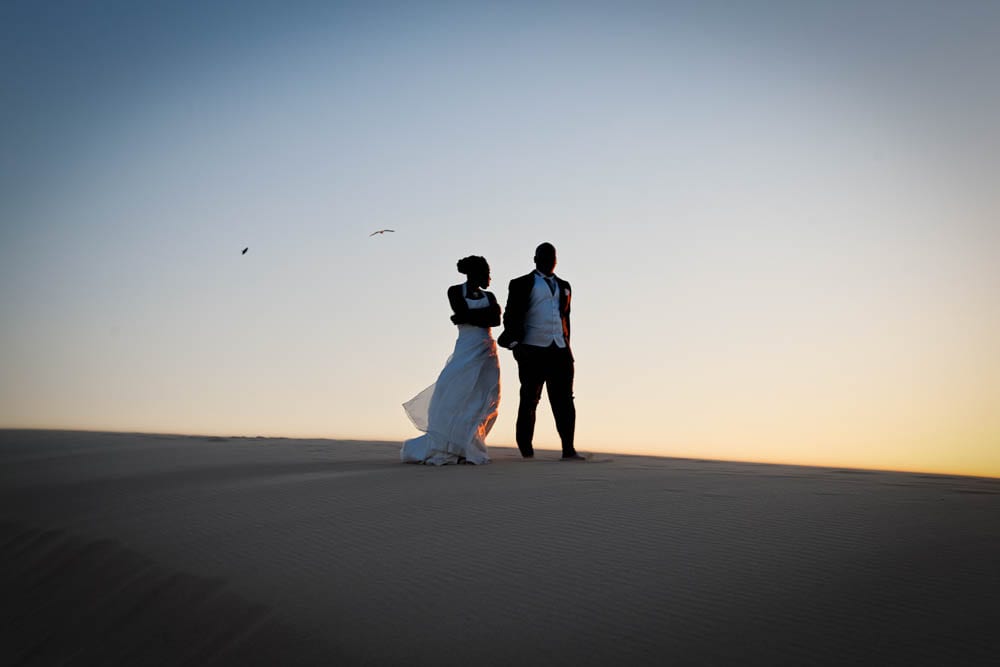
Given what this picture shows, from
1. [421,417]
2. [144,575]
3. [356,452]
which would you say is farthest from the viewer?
[356,452]

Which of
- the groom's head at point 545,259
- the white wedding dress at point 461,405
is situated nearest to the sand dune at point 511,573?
the white wedding dress at point 461,405

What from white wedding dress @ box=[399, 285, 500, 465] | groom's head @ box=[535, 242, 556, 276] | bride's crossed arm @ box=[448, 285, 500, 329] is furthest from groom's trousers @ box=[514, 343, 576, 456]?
groom's head @ box=[535, 242, 556, 276]

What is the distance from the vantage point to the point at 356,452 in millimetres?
9539

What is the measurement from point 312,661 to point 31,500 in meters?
4.37

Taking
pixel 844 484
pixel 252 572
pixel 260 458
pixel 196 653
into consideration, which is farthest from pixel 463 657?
pixel 260 458

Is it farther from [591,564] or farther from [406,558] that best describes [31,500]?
[591,564]

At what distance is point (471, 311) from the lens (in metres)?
7.46

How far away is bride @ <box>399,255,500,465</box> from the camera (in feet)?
23.7

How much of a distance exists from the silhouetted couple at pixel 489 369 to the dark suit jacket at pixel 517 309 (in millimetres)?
10

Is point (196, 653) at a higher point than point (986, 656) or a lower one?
lower

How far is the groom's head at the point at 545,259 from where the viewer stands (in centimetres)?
816

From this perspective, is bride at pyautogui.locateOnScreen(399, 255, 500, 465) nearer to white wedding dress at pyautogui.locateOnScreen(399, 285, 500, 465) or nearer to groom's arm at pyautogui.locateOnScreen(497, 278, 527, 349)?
white wedding dress at pyautogui.locateOnScreen(399, 285, 500, 465)

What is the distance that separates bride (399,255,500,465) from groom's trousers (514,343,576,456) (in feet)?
1.69

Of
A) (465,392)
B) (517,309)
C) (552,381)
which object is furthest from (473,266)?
(552,381)
